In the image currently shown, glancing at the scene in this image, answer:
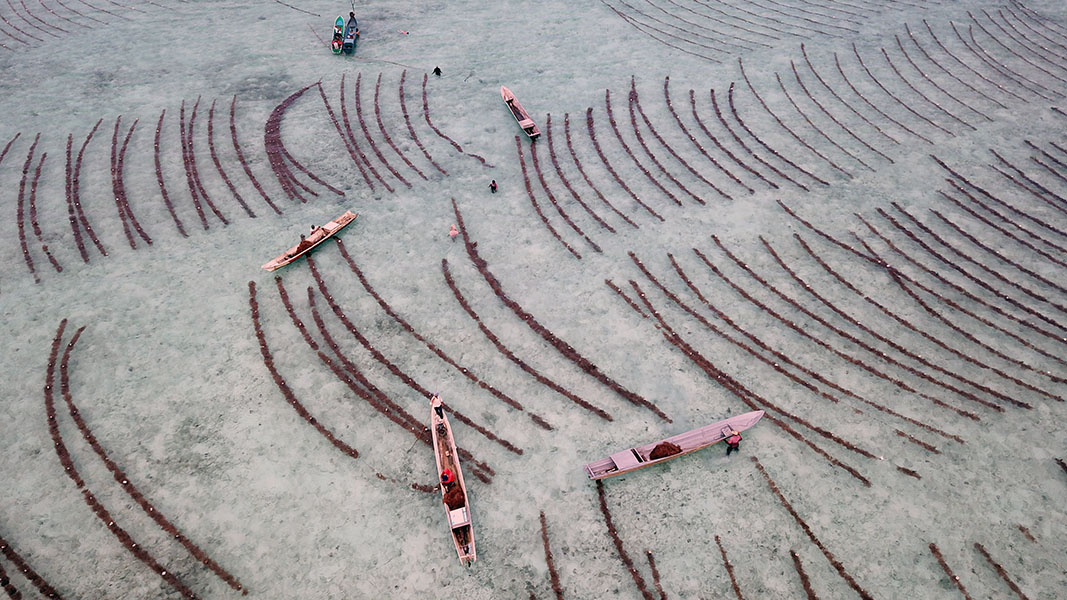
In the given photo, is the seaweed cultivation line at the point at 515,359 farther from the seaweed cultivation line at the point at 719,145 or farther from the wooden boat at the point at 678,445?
the seaweed cultivation line at the point at 719,145

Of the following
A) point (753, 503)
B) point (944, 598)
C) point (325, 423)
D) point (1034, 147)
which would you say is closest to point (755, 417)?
point (753, 503)

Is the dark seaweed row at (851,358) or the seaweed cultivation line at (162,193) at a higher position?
the seaweed cultivation line at (162,193)

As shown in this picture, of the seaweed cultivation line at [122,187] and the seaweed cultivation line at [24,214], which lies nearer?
the seaweed cultivation line at [24,214]

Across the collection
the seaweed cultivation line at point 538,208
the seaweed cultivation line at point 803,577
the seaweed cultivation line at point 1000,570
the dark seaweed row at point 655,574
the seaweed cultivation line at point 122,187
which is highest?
the seaweed cultivation line at point 122,187

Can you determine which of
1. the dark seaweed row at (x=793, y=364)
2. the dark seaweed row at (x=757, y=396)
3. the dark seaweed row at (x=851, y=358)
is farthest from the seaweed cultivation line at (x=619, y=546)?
the dark seaweed row at (x=851, y=358)

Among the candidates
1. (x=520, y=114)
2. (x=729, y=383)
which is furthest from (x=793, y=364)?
(x=520, y=114)

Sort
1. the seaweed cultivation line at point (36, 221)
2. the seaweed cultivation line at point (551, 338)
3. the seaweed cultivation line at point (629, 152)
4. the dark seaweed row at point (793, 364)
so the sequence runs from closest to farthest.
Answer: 1. the dark seaweed row at point (793, 364)
2. the seaweed cultivation line at point (551, 338)
3. the seaweed cultivation line at point (36, 221)
4. the seaweed cultivation line at point (629, 152)
